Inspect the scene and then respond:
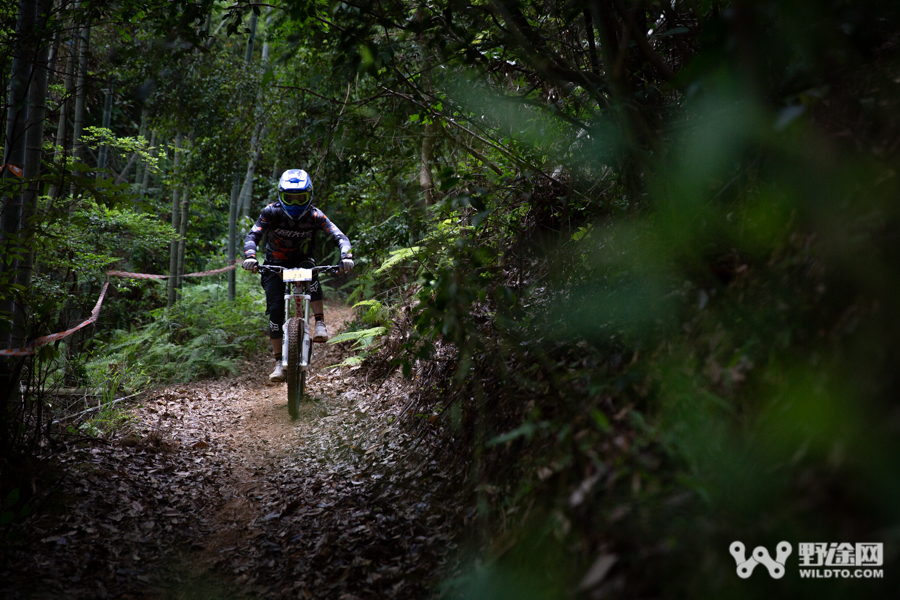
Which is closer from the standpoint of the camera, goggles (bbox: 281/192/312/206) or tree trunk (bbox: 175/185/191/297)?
goggles (bbox: 281/192/312/206)

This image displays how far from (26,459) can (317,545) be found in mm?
2171

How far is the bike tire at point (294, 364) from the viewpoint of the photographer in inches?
225

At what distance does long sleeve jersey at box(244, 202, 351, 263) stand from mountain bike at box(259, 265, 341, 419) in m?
0.36

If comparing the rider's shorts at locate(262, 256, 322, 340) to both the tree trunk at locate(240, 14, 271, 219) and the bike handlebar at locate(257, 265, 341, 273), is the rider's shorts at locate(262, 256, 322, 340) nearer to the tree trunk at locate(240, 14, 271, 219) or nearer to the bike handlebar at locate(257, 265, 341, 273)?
the bike handlebar at locate(257, 265, 341, 273)

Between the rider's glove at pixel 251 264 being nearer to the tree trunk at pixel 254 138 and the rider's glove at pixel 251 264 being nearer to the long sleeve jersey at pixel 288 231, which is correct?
the long sleeve jersey at pixel 288 231

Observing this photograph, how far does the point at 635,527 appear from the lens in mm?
1766

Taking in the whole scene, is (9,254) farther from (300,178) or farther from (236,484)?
(300,178)

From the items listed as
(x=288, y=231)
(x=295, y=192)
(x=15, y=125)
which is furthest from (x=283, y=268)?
(x=15, y=125)

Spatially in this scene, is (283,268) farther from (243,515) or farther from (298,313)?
(243,515)

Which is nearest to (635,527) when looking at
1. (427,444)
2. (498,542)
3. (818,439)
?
(818,439)

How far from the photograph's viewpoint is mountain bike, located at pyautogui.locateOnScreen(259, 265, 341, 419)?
5773 millimetres

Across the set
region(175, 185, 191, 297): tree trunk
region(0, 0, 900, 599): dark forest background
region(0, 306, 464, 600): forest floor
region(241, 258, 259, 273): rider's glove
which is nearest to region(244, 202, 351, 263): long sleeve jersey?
region(241, 258, 259, 273): rider's glove

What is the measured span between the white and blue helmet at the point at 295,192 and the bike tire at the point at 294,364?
136cm

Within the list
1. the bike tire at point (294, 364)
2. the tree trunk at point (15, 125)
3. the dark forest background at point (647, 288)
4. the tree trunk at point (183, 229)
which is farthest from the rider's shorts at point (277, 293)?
the tree trunk at point (183, 229)
